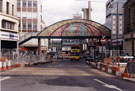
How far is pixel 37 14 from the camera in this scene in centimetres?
6656

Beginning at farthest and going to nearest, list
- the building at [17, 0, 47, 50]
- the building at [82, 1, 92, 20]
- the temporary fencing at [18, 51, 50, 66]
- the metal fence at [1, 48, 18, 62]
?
the building at [82, 1, 92, 20] < the building at [17, 0, 47, 50] < the temporary fencing at [18, 51, 50, 66] < the metal fence at [1, 48, 18, 62]

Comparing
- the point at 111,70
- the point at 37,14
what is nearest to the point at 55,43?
the point at 37,14

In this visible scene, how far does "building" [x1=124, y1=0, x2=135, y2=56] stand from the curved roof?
50.5 feet

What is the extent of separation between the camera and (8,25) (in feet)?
148

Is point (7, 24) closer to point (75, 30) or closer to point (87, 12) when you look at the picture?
point (75, 30)

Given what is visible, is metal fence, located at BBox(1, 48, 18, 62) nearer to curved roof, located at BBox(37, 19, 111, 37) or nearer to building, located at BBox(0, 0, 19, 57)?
building, located at BBox(0, 0, 19, 57)

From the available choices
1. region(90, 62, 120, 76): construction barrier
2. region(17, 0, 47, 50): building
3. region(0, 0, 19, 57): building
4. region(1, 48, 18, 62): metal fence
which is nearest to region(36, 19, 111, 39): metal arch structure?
region(0, 0, 19, 57): building

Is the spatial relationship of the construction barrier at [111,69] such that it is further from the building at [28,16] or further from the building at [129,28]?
the building at [28,16]

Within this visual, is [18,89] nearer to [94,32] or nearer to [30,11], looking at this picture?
[94,32]

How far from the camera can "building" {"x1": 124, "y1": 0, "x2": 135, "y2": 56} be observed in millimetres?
35797

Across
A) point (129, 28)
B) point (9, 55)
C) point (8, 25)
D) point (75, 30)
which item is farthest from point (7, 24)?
point (129, 28)

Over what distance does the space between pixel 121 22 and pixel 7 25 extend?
21671mm

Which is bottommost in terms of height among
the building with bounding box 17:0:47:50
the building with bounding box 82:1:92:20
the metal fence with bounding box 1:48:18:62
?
the metal fence with bounding box 1:48:18:62

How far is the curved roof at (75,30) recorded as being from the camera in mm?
54875
